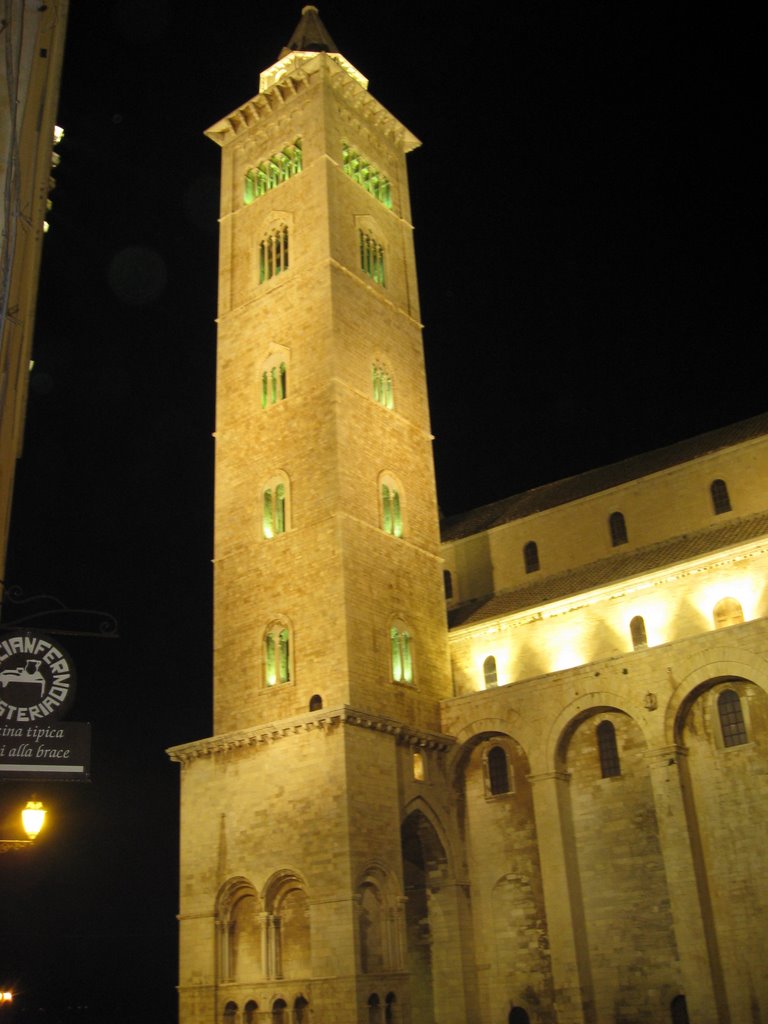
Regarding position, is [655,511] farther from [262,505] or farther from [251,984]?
[251,984]

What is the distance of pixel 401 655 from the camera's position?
32.8 meters

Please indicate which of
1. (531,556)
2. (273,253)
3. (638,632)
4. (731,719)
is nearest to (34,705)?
(731,719)

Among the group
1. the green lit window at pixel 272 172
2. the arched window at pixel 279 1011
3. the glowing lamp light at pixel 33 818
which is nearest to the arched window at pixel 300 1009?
→ the arched window at pixel 279 1011

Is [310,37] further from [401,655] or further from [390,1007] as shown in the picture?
Result: [390,1007]

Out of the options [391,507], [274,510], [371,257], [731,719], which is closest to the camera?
[731,719]

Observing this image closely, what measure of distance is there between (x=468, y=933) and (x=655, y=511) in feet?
50.5

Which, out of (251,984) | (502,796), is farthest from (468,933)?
(251,984)

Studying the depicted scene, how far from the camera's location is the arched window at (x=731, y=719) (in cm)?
2820

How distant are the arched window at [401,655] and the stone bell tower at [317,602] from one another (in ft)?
0.24

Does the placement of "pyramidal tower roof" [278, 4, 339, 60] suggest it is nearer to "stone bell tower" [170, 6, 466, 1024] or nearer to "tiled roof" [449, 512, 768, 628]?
"stone bell tower" [170, 6, 466, 1024]

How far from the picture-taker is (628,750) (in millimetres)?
30000

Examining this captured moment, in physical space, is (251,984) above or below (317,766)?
below

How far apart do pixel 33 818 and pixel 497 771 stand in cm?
2031

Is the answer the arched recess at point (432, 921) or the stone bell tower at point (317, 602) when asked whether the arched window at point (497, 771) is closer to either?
the stone bell tower at point (317, 602)
